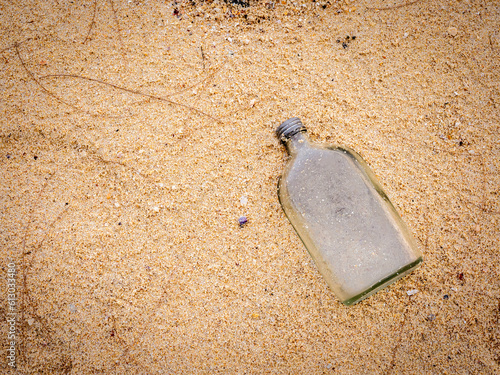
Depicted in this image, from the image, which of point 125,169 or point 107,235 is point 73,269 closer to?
point 107,235

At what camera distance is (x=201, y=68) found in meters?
1.65

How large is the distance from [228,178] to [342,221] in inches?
22.7

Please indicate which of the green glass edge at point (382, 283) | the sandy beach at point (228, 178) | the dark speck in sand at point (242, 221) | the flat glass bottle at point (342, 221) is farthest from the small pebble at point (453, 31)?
the dark speck in sand at point (242, 221)

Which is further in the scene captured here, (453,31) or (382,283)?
(453,31)

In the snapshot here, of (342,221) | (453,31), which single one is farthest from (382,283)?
(453,31)

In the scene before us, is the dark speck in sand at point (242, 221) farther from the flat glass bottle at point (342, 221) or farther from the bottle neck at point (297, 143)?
the bottle neck at point (297, 143)

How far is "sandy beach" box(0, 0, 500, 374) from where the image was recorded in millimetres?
1559

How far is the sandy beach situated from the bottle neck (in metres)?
0.20

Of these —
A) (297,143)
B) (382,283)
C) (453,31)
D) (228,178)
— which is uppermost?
(453,31)

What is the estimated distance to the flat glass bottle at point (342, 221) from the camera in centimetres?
136

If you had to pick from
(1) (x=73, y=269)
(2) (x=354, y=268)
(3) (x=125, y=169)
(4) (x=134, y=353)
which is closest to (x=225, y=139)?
(3) (x=125, y=169)

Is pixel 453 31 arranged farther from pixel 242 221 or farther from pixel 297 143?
pixel 242 221

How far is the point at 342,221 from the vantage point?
4.47 ft

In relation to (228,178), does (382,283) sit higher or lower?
lower
